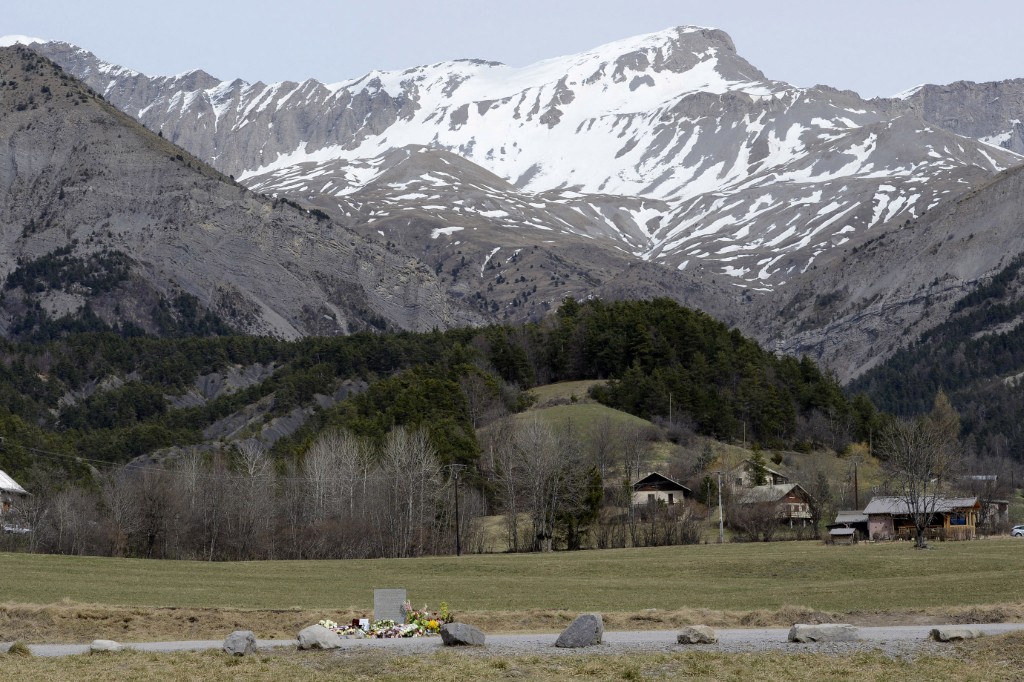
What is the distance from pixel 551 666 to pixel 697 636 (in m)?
4.61

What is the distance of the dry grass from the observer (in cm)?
2792

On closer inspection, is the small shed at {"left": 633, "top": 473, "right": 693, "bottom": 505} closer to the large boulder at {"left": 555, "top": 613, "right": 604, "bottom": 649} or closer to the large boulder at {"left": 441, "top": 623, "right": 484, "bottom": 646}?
the large boulder at {"left": 555, "top": 613, "right": 604, "bottom": 649}

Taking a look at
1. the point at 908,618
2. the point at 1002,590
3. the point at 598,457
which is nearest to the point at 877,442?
the point at 598,457

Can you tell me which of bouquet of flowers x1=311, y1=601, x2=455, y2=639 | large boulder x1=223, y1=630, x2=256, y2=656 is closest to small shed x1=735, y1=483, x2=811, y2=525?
bouquet of flowers x1=311, y1=601, x2=455, y2=639

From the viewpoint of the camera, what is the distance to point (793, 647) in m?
31.2

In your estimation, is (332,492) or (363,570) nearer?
(363,570)

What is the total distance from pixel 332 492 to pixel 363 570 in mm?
38887

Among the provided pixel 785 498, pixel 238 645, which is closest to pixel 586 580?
pixel 238 645

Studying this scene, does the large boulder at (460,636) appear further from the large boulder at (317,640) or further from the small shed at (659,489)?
the small shed at (659,489)

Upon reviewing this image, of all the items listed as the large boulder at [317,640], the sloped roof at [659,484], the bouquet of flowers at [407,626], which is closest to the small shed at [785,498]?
the sloped roof at [659,484]

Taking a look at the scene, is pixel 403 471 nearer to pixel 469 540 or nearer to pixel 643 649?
pixel 469 540

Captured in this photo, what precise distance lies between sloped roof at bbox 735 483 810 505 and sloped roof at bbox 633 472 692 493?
5.90 meters

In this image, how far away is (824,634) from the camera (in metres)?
31.7

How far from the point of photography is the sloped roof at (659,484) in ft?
420
